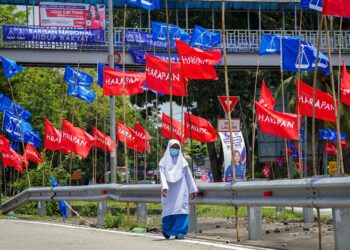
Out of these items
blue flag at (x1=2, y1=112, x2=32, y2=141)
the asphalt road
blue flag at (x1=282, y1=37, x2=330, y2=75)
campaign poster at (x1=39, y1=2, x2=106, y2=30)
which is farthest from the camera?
campaign poster at (x1=39, y1=2, x2=106, y2=30)

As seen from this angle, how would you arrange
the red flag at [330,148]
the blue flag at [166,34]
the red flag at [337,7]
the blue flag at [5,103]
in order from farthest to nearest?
the red flag at [330,148]
the blue flag at [166,34]
the blue flag at [5,103]
the red flag at [337,7]

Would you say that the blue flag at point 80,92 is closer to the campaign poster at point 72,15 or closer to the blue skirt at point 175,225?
the blue skirt at point 175,225

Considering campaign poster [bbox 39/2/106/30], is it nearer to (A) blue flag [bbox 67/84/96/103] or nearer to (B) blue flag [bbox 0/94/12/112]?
(A) blue flag [bbox 67/84/96/103]

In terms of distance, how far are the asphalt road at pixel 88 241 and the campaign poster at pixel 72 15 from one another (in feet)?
108

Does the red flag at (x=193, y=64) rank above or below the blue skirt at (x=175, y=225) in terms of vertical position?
above

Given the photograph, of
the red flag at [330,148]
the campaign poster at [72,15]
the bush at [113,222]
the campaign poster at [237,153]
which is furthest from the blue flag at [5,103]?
the campaign poster at [72,15]

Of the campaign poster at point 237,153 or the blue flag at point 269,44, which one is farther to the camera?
the blue flag at point 269,44

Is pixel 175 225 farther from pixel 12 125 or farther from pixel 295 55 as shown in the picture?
pixel 12 125

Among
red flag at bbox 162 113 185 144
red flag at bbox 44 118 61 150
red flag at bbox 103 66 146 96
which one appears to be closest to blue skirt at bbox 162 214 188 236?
red flag at bbox 103 66 146 96

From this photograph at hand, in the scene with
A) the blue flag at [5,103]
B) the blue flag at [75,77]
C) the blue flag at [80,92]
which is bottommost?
the blue flag at [5,103]

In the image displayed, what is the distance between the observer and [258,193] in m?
11.9

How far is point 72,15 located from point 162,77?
30.1m

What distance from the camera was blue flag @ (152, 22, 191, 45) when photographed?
3359cm

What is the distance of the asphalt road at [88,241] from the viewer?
1139 cm
